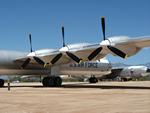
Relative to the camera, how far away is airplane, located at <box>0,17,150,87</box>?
2992cm

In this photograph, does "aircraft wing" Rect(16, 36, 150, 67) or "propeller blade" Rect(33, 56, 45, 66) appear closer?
"aircraft wing" Rect(16, 36, 150, 67)

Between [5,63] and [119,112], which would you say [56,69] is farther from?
[119,112]

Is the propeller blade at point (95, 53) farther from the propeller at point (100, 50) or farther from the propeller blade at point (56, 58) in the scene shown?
the propeller blade at point (56, 58)

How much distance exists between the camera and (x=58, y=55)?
3500cm

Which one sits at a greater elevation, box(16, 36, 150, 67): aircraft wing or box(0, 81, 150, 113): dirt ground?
box(16, 36, 150, 67): aircraft wing

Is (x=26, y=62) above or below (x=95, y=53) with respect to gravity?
below

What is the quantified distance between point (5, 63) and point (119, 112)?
2631 cm

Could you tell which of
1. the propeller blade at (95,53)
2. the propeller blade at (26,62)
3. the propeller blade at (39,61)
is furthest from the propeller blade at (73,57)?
the propeller blade at (26,62)

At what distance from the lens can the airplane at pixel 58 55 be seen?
29.9m

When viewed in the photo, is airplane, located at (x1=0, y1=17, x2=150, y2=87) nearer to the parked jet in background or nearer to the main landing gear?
the main landing gear

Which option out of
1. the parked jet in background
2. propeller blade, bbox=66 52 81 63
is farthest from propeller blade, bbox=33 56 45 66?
the parked jet in background

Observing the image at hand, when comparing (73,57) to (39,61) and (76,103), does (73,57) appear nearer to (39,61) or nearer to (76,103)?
(39,61)

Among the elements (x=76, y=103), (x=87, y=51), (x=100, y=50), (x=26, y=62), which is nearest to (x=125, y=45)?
(x=100, y=50)

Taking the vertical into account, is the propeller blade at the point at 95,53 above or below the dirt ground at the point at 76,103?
above
